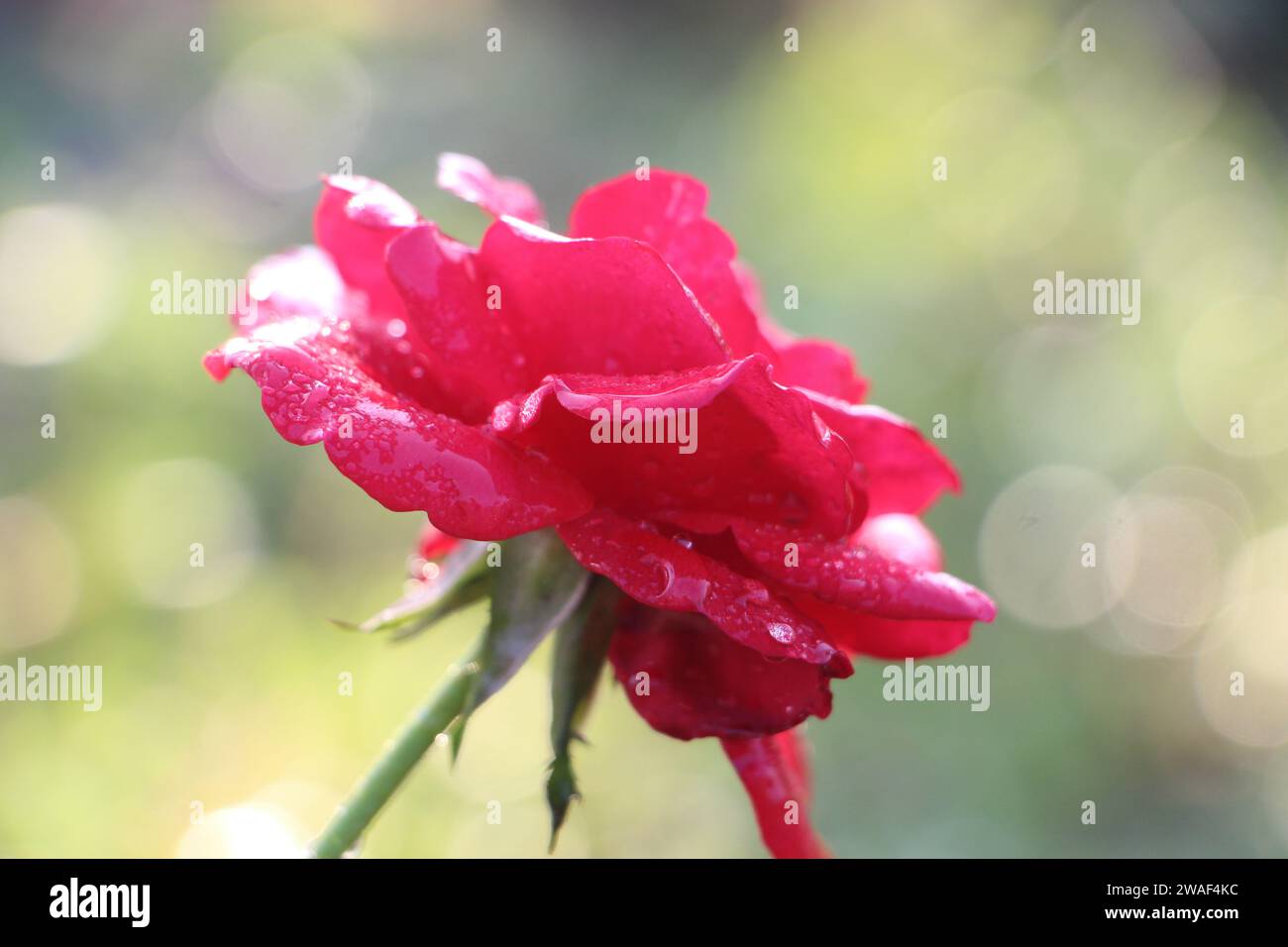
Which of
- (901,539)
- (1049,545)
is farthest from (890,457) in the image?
(1049,545)

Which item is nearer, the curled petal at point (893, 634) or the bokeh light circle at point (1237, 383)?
the curled petal at point (893, 634)

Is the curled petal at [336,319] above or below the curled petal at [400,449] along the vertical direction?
above

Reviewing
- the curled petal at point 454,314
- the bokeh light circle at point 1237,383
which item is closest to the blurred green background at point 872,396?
the bokeh light circle at point 1237,383

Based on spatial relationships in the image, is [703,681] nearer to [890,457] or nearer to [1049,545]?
[890,457]

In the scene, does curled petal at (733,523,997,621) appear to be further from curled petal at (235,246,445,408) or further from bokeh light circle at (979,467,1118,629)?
bokeh light circle at (979,467,1118,629)

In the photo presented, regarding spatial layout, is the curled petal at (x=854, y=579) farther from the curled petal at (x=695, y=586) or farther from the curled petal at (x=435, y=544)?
the curled petal at (x=435, y=544)

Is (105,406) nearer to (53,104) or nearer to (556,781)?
(53,104)

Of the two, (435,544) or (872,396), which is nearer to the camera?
(435,544)

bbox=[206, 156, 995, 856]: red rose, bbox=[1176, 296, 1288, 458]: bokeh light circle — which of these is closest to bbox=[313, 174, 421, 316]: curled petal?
bbox=[206, 156, 995, 856]: red rose
